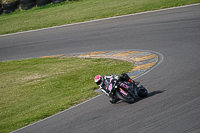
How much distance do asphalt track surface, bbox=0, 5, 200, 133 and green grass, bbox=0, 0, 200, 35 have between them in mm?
1596

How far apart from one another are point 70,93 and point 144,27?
7.67 meters

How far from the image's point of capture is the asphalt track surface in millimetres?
6324

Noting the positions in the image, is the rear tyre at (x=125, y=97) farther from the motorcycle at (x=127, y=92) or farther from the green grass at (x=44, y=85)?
the green grass at (x=44, y=85)

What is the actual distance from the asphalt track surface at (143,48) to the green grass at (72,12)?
1.60 meters

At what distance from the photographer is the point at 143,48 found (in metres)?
13.0

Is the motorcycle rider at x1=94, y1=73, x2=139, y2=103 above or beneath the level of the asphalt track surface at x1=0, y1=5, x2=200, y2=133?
above

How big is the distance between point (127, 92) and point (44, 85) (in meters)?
4.83

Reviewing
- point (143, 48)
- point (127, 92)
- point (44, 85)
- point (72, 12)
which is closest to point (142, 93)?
point (127, 92)

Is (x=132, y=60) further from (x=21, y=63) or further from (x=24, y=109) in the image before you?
(x=21, y=63)

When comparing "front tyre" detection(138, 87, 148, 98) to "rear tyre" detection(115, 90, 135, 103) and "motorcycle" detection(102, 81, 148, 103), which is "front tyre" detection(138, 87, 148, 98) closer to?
"motorcycle" detection(102, 81, 148, 103)

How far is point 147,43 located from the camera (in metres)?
13.5

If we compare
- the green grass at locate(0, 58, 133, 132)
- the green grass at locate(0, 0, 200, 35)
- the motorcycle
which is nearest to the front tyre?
the motorcycle

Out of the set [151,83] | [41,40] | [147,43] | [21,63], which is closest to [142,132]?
[151,83]

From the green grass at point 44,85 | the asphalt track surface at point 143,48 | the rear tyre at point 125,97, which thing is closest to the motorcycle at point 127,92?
the rear tyre at point 125,97
